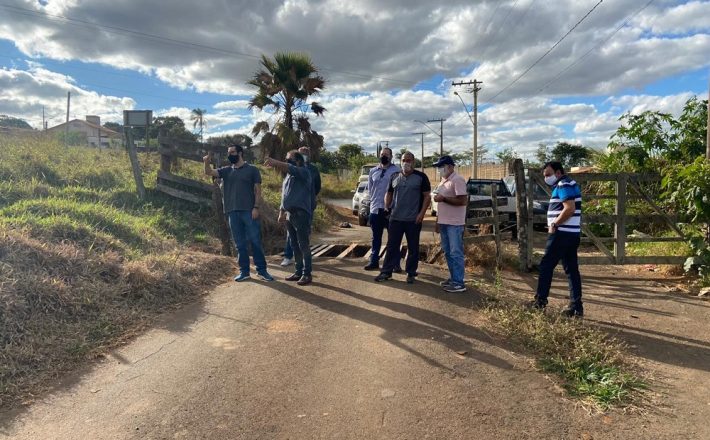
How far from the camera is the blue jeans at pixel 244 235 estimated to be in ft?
20.0

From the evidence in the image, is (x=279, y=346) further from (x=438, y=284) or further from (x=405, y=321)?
(x=438, y=284)

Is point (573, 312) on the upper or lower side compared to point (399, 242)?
lower

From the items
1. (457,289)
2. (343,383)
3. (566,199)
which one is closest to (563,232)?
(566,199)

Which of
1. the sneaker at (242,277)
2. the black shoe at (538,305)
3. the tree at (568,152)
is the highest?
the tree at (568,152)

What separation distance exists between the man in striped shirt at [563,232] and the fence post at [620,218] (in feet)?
8.36

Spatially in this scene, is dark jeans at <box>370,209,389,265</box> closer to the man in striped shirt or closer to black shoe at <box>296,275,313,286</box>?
black shoe at <box>296,275,313,286</box>

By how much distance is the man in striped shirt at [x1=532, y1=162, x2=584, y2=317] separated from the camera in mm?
4773

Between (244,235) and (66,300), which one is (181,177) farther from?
(66,300)

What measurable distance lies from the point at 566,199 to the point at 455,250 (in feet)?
4.65

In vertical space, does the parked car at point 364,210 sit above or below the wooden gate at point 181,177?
below

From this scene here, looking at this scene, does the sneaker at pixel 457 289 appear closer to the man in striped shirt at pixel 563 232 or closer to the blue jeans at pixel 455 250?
the blue jeans at pixel 455 250

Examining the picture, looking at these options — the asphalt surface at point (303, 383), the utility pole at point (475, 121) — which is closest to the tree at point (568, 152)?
the utility pole at point (475, 121)

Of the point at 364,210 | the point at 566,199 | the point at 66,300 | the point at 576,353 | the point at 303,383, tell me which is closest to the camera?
the point at 303,383

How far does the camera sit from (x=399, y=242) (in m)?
6.10
